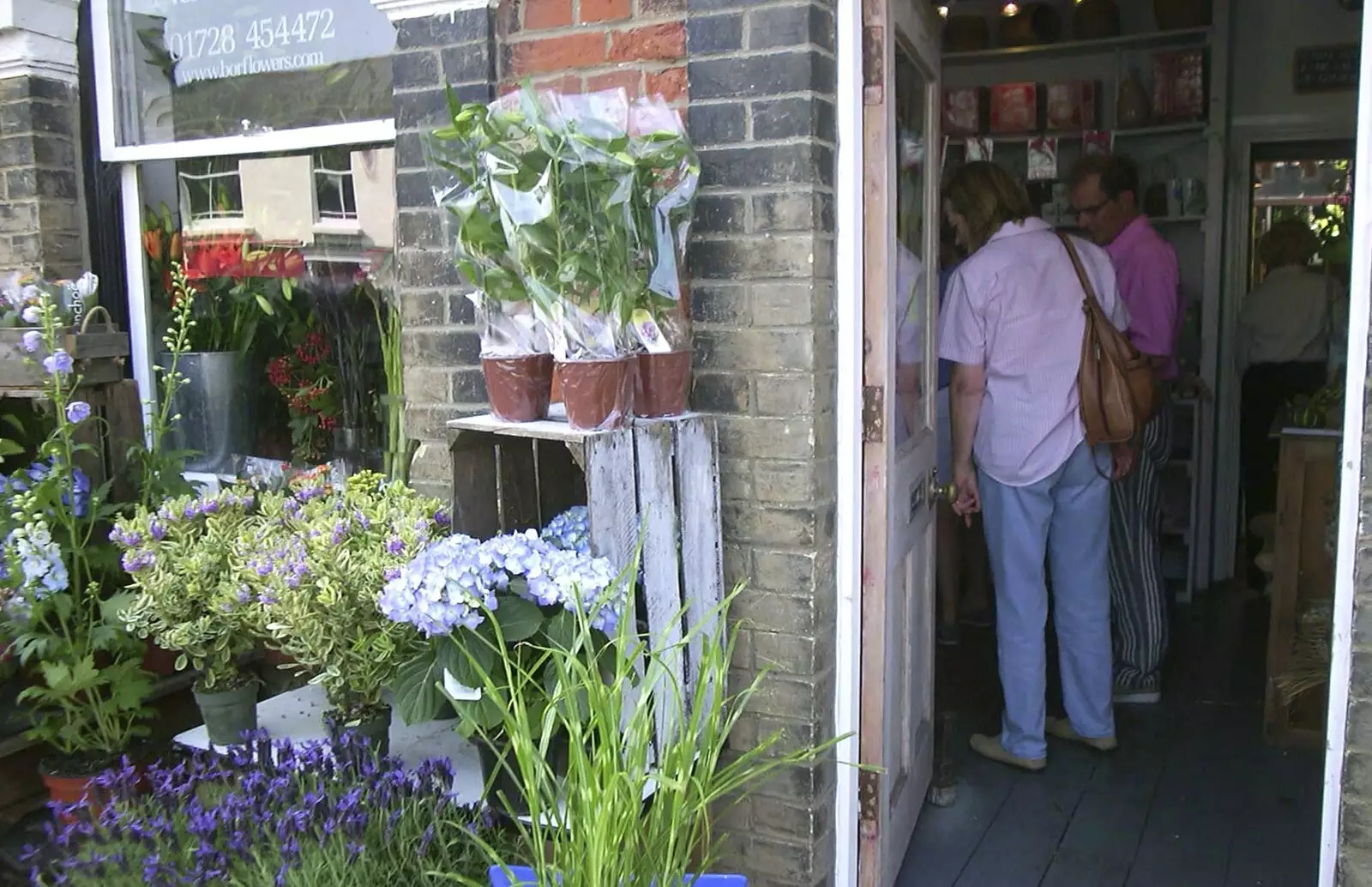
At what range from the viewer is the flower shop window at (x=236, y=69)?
3312mm

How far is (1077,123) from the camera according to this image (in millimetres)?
6090

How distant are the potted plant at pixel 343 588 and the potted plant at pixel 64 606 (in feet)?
1.93

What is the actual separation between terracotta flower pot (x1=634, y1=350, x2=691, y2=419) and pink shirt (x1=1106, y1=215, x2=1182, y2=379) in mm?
2723

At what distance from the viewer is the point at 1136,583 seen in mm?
4254

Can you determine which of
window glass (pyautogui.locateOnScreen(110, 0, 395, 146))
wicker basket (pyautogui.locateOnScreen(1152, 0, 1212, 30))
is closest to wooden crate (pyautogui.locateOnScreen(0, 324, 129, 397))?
window glass (pyautogui.locateOnScreen(110, 0, 395, 146))

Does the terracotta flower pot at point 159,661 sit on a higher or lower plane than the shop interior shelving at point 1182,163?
lower

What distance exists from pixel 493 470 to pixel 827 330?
0.80 metres

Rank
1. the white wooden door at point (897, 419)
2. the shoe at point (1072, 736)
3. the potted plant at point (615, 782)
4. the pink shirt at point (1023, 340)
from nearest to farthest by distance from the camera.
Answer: the potted plant at point (615, 782), the white wooden door at point (897, 419), the pink shirt at point (1023, 340), the shoe at point (1072, 736)

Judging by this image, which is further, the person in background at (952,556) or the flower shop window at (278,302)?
the person in background at (952,556)

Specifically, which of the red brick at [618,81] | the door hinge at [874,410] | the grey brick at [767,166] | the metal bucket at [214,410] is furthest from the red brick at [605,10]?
the metal bucket at [214,410]

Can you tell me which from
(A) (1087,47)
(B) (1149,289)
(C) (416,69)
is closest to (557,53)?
(C) (416,69)

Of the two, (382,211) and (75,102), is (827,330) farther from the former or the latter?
(75,102)

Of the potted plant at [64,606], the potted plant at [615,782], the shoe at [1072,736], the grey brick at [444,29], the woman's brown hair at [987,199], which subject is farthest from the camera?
the shoe at [1072,736]

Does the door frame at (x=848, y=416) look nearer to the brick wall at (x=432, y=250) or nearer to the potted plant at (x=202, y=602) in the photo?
the brick wall at (x=432, y=250)
